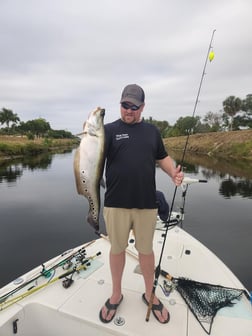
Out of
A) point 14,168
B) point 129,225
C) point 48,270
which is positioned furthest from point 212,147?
point 129,225

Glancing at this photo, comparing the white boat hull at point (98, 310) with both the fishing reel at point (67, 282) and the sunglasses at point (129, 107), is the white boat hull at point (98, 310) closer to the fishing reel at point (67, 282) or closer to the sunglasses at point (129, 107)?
the fishing reel at point (67, 282)

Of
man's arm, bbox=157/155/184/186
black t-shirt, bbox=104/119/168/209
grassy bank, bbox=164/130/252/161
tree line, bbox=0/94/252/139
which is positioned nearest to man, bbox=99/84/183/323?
black t-shirt, bbox=104/119/168/209

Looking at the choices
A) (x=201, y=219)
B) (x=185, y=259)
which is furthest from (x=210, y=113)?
(x=185, y=259)

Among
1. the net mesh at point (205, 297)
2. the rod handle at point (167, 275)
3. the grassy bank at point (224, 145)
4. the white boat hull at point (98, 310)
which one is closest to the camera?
the white boat hull at point (98, 310)

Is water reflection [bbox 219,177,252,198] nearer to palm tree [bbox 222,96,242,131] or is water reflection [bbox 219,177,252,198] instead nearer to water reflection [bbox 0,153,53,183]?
water reflection [bbox 0,153,53,183]

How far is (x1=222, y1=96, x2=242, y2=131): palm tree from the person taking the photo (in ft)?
211

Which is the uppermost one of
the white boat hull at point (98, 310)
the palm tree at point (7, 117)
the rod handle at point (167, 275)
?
the palm tree at point (7, 117)

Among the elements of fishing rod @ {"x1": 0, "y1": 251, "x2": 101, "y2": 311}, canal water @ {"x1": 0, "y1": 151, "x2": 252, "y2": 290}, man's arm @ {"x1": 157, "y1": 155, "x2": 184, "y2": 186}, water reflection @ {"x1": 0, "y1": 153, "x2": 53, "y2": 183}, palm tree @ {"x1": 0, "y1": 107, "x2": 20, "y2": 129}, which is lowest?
water reflection @ {"x1": 0, "y1": 153, "x2": 53, "y2": 183}

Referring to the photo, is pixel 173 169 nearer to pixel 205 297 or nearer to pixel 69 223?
pixel 205 297

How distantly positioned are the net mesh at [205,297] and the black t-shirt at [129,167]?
4.28 ft

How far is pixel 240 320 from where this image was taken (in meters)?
2.47

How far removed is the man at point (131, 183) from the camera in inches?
94.3

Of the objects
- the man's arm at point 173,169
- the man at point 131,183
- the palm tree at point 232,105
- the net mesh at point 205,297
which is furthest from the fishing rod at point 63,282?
the palm tree at point 232,105

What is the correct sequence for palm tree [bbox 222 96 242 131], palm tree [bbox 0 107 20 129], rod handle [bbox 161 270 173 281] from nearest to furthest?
rod handle [bbox 161 270 173 281]
palm tree [bbox 222 96 242 131]
palm tree [bbox 0 107 20 129]
